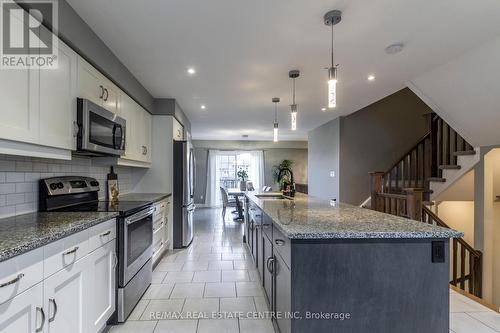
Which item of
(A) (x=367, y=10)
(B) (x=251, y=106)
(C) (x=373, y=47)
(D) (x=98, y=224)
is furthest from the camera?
(B) (x=251, y=106)

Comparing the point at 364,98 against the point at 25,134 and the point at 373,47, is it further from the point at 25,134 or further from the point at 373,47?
the point at 25,134

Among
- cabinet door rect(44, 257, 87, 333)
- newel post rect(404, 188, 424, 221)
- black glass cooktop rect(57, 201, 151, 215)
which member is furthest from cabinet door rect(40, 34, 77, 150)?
newel post rect(404, 188, 424, 221)

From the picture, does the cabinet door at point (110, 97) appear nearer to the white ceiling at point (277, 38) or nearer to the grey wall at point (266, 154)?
the white ceiling at point (277, 38)

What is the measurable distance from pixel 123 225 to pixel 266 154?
8369 millimetres

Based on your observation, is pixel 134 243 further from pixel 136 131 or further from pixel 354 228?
pixel 354 228

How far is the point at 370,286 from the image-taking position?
1512 mm

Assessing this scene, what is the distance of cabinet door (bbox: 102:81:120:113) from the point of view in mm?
2750

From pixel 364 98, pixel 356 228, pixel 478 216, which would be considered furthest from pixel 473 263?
pixel 356 228

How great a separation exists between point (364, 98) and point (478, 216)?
2.38 meters

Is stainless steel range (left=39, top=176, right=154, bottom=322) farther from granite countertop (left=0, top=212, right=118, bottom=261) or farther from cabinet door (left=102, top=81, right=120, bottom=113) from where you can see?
cabinet door (left=102, top=81, right=120, bottom=113)

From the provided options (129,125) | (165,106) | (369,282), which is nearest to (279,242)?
(369,282)

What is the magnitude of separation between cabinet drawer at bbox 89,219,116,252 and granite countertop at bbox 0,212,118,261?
4cm

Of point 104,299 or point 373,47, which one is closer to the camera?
point 104,299

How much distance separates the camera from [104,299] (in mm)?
2029
